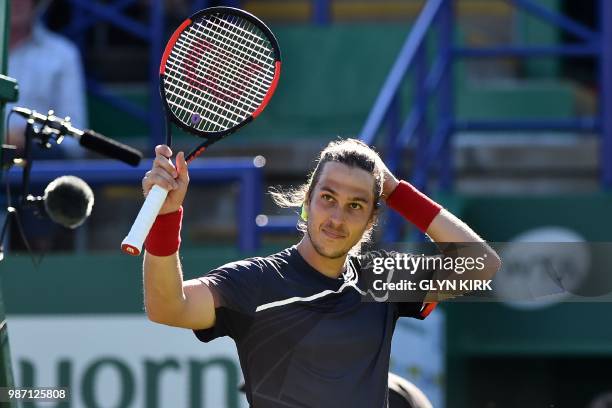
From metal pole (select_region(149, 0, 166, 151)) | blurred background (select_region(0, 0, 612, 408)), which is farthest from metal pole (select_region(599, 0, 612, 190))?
metal pole (select_region(149, 0, 166, 151))

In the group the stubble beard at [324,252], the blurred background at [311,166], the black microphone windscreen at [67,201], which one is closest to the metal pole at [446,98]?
the blurred background at [311,166]

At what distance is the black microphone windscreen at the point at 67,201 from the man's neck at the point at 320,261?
3.19ft

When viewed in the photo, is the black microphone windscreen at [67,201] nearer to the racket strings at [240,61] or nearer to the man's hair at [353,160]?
the racket strings at [240,61]

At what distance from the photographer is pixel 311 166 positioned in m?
7.25

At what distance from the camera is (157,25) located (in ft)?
25.6

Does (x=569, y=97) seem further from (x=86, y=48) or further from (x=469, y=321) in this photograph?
(x=86, y=48)

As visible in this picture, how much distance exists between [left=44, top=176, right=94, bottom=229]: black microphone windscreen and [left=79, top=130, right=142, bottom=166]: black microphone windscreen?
1.68 feet

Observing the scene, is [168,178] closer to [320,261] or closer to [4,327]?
[320,261]

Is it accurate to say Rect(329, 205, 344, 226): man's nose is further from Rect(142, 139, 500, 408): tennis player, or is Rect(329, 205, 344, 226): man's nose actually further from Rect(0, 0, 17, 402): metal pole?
Rect(0, 0, 17, 402): metal pole

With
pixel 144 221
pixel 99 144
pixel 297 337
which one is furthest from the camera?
pixel 99 144

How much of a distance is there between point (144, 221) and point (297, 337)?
0.52 meters

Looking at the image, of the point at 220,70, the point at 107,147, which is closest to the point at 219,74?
the point at 220,70

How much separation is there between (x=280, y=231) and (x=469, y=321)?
3.34 ft

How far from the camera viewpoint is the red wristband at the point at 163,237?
308 cm
